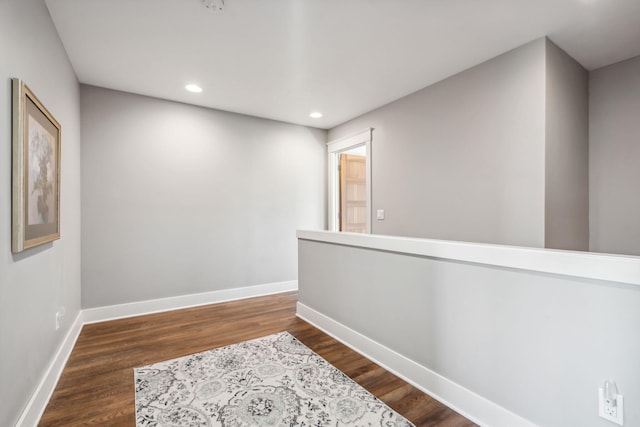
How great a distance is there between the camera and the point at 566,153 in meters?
2.43

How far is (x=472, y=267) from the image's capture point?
1.61m

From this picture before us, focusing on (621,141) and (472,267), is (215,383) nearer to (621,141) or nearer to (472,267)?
(472,267)

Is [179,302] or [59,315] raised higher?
[59,315]

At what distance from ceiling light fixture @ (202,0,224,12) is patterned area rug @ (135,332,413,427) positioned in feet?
8.03

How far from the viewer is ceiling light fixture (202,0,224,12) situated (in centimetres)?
185

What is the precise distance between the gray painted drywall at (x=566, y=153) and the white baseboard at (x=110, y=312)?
3222 millimetres

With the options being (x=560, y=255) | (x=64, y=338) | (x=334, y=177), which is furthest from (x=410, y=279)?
(x=334, y=177)

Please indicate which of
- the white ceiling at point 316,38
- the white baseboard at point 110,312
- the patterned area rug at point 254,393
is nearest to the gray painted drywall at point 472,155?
the white ceiling at point 316,38

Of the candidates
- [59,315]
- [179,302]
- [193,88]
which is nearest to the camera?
[59,315]

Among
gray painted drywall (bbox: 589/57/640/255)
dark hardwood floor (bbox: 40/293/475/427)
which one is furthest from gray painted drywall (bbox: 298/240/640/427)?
gray painted drywall (bbox: 589/57/640/255)

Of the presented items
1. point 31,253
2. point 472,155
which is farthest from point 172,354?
point 472,155

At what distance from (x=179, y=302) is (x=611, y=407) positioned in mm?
3693

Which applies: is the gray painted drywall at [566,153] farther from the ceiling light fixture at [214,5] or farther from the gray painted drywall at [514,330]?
the ceiling light fixture at [214,5]

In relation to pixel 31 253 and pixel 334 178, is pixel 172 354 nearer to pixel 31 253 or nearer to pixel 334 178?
pixel 31 253
